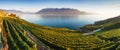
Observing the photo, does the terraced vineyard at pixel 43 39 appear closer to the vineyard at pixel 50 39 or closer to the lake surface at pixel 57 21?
the vineyard at pixel 50 39

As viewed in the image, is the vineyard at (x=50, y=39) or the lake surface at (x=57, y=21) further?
the lake surface at (x=57, y=21)

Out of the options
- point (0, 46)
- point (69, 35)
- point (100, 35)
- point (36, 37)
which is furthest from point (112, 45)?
point (0, 46)

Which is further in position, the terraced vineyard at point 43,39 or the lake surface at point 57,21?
the lake surface at point 57,21

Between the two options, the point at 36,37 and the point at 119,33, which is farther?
the point at 119,33

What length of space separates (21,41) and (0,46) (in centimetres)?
169

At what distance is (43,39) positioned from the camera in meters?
28.8

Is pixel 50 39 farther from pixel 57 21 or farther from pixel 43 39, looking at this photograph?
pixel 57 21

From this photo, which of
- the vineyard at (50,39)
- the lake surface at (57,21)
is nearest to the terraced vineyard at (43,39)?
the vineyard at (50,39)

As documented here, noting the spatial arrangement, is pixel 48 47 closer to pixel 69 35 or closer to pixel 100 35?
pixel 69 35

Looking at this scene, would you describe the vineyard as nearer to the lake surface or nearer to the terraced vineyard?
the terraced vineyard

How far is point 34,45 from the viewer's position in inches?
1125

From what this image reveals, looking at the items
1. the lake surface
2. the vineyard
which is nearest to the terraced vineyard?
the vineyard

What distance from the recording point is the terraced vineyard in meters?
28.5

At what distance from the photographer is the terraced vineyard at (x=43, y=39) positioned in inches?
1123
